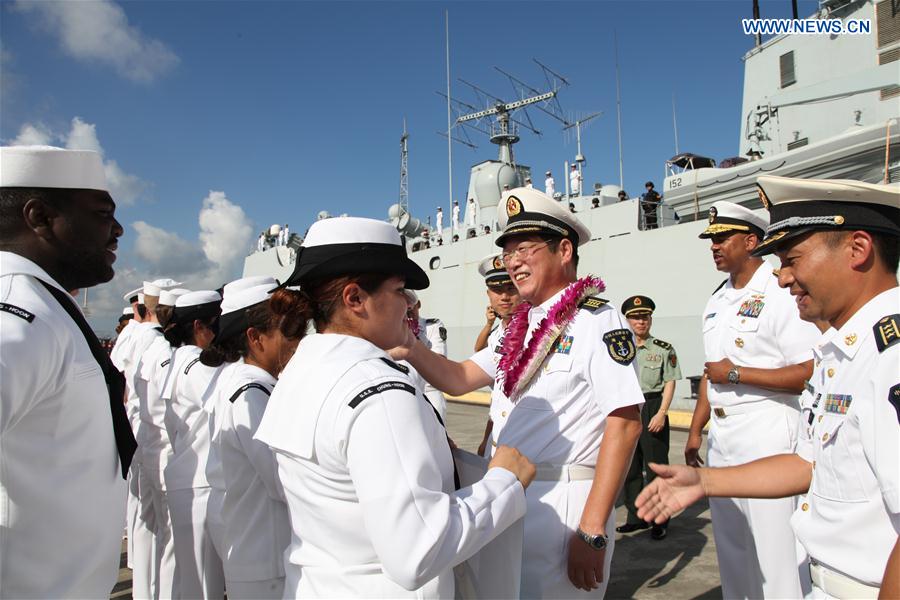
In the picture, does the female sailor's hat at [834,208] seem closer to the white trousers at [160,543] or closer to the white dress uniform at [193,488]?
the white dress uniform at [193,488]

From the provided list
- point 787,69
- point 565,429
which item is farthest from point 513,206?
point 787,69

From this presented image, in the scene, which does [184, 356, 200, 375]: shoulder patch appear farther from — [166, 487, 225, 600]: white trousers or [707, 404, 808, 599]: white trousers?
[707, 404, 808, 599]: white trousers

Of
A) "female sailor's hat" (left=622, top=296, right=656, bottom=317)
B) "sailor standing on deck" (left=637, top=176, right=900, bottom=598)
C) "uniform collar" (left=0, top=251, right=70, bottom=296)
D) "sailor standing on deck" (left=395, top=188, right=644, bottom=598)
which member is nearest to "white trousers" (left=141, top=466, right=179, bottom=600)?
"sailor standing on deck" (left=395, top=188, right=644, bottom=598)

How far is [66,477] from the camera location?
4.36 ft

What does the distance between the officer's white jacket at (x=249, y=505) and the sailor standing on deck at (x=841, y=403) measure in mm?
1364

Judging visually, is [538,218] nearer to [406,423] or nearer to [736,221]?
[406,423]

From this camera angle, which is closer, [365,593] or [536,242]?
[365,593]

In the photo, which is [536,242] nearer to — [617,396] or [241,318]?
[617,396]

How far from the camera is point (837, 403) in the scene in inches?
59.1

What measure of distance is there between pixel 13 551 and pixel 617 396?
5.62ft

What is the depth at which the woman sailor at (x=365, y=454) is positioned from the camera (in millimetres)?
1202

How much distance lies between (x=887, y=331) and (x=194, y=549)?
2.94m

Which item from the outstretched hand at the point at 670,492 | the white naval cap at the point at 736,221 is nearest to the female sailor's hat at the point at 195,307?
the outstretched hand at the point at 670,492

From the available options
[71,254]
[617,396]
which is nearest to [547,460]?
[617,396]
